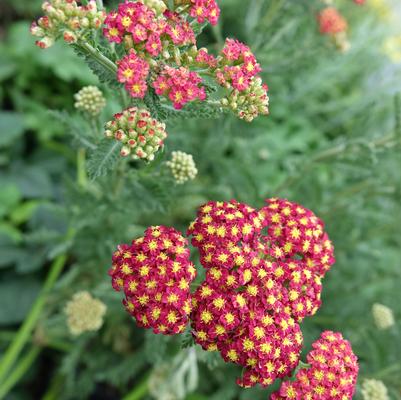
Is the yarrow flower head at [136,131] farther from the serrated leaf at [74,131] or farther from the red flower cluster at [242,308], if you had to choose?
the serrated leaf at [74,131]

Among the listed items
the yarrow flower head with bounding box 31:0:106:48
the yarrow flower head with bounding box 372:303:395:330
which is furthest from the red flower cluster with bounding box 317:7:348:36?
the yarrow flower head with bounding box 31:0:106:48

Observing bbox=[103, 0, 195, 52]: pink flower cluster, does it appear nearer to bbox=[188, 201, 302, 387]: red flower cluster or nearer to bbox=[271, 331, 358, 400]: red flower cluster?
bbox=[188, 201, 302, 387]: red flower cluster

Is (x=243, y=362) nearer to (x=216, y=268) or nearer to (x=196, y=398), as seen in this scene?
(x=216, y=268)

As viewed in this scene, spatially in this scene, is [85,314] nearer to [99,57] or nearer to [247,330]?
[247,330]

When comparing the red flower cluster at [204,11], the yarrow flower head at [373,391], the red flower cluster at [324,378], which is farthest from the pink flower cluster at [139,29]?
the yarrow flower head at [373,391]

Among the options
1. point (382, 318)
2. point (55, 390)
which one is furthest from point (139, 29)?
point (55, 390)

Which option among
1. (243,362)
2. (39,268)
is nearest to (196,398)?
(39,268)
